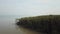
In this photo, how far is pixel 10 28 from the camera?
235 centimetres

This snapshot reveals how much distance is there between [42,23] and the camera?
85.0 inches

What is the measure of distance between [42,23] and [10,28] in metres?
0.62

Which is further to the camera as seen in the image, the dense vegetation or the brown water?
the brown water

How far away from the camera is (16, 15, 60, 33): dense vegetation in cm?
210

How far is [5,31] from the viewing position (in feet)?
7.93

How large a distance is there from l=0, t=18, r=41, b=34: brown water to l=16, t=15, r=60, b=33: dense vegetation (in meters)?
0.08

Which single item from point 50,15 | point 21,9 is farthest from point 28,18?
point 50,15

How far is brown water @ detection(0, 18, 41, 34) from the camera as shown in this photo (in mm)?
2297

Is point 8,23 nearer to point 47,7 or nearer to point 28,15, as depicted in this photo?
point 28,15

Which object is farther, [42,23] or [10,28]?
[10,28]

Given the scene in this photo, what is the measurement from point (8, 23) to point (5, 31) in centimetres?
19

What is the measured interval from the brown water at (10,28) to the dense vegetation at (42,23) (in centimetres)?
8

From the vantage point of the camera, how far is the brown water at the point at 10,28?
230 cm

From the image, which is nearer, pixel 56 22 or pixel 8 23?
pixel 56 22
